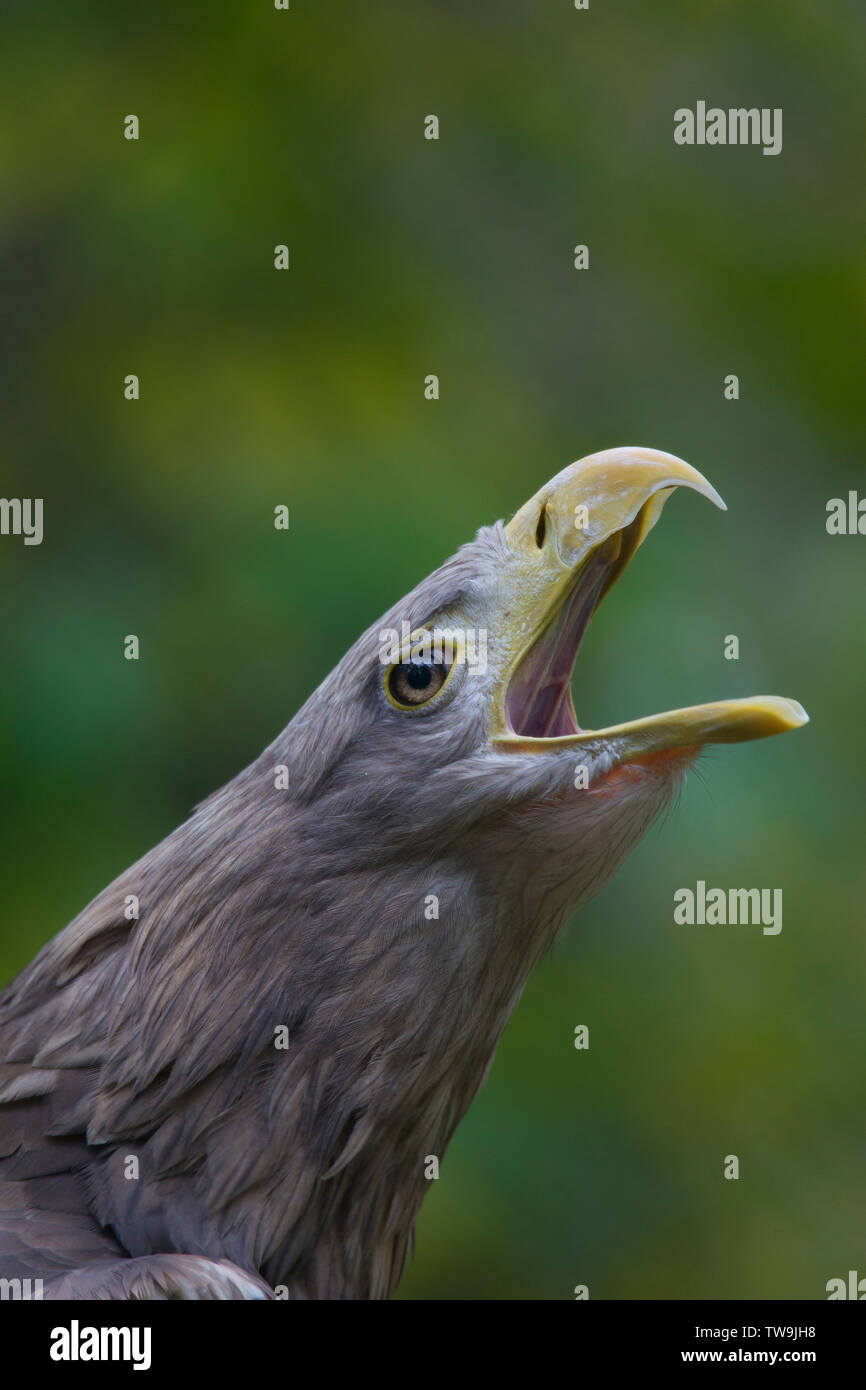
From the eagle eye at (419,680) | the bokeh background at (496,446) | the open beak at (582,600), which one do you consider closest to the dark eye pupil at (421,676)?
the eagle eye at (419,680)

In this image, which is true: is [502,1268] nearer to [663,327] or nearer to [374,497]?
[374,497]

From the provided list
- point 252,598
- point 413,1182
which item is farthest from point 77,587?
point 413,1182

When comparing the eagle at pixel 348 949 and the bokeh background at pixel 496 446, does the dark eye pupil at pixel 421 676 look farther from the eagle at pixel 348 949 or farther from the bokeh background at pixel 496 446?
the bokeh background at pixel 496 446

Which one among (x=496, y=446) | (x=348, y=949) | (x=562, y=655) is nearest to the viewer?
(x=348, y=949)

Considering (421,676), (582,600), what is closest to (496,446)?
(582,600)

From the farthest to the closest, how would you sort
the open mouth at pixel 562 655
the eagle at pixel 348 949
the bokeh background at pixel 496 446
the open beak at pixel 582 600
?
the bokeh background at pixel 496 446 → the open mouth at pixel 562 655 → the eagle at pixel 348 949 → the open beak at pixel 582 600

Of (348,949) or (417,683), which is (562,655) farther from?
(348,949)

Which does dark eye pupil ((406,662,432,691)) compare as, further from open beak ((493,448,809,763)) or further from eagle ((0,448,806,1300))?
Answer: open beak ((493,448,809,763))
